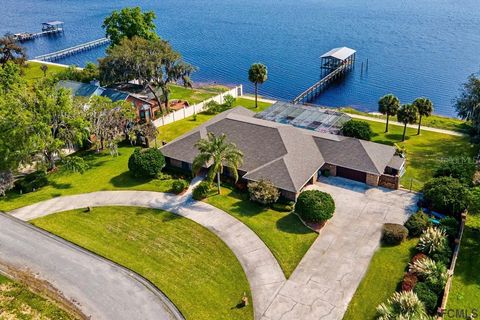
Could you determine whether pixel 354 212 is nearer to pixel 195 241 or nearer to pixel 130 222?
pixel 195 241

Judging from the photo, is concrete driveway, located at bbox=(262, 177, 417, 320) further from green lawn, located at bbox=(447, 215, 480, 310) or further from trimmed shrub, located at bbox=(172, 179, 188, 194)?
trimmed shrub, located at bbox=(172, 179, 188, 194)

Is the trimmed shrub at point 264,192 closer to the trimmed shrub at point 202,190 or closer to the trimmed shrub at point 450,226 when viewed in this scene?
the trimmed shrub at point 202,190

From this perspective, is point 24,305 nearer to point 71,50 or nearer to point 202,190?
point 202,190

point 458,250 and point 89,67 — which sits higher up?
point 89,67

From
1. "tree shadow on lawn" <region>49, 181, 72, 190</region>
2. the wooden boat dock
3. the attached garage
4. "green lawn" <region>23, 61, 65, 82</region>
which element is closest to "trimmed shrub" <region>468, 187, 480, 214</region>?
the attached garage

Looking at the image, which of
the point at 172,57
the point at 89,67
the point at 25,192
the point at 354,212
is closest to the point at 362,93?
the point at 172,57

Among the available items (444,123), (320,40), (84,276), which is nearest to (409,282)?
(84,276)

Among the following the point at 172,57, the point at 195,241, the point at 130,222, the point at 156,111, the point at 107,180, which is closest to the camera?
the point at 195,241
